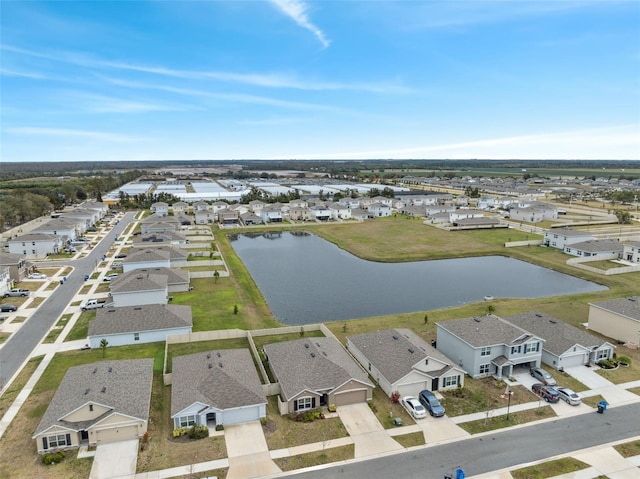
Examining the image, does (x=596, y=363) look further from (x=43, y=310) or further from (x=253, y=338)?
(x=43, y=310)

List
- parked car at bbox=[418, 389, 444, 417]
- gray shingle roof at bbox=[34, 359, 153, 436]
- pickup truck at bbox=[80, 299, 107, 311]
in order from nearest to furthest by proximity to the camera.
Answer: gray shingle roof at bbox=[34, 359, 153, 436] → parked car at bbox=[418, 389, 444, 417] → pickup truck at bbox=[80, 299, 107, 311]

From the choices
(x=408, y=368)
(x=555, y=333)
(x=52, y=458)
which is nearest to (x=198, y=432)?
(x=52, y=458)

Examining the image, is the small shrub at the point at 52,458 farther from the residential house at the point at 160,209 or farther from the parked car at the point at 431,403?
the residential house at the point at 160,209

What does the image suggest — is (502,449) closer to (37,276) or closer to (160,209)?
(37,276)

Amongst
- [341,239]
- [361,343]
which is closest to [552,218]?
[341,239]

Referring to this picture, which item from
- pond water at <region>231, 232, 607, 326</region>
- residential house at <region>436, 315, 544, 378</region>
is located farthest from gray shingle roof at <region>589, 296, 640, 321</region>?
pond water at <region>231, 232, 607, 326</region>

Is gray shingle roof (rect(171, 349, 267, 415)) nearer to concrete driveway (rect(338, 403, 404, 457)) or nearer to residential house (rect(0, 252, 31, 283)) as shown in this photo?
concrete driveway (rect(338, 403, 404, 457))
